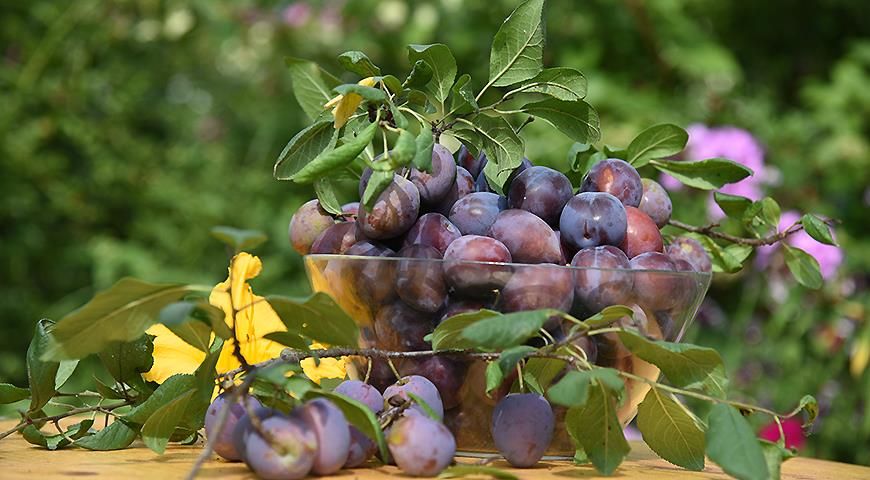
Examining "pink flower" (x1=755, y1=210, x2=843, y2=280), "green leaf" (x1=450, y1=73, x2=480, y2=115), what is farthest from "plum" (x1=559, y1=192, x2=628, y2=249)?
"pink flower" (x1=755, y1=210, x2=843, y2=280)

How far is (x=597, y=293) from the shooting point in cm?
63

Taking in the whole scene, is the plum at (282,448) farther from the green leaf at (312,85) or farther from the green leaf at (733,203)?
the green leaf at (733,203)

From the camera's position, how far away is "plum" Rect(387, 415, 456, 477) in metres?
0.57

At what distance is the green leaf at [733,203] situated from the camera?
83 centimetres

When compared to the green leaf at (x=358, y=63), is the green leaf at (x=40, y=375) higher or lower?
lower

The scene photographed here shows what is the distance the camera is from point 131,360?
73 centimetres

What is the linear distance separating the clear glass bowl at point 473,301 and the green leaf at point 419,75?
144 mm

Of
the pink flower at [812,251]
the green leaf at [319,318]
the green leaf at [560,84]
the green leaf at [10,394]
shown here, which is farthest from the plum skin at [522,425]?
the pink flower at [812,251]

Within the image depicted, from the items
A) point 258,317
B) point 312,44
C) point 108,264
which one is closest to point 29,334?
point 108,264

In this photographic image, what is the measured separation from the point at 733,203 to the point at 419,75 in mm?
304

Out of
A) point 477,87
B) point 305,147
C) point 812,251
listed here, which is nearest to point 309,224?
point 305,147

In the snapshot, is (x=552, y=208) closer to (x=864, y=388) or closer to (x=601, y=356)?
(x=601, y=356)

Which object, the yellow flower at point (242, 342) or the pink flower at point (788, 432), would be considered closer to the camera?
the yellow flower at point (242, 342)

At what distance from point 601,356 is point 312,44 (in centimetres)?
214
